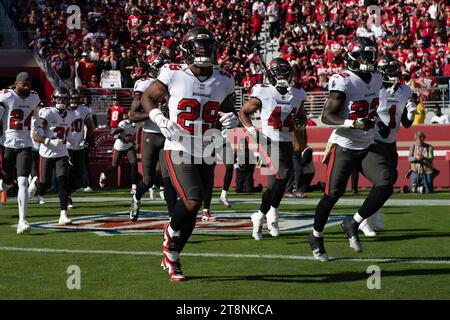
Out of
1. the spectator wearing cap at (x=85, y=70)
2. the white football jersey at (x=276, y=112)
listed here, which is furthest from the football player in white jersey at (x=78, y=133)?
the spectator wearing cap at (x=85, y=70)

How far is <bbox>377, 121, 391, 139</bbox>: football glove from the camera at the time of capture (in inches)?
377

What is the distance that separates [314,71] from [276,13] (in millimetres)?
3388

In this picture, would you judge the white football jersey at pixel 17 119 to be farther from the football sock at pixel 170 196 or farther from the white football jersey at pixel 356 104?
the white football jersey at pixel 356 104

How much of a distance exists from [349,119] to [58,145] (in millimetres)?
4648

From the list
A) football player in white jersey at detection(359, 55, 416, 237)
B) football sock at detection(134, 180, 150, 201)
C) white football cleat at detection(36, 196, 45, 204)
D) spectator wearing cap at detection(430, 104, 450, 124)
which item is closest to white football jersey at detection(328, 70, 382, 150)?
football player in white jersey at detection(359, 55, 416, 237)

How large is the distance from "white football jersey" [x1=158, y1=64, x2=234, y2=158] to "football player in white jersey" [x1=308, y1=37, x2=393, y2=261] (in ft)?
4.28

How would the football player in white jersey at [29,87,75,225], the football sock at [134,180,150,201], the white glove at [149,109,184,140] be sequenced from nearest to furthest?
the white glove at [149,109,184,140], the football sock at [134,180,150,201], the football player in white jersey at [29,87,75,225]

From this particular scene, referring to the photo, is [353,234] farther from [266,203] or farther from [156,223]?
[156,223]

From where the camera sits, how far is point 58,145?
11.9 metres

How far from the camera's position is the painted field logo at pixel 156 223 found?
1112cm

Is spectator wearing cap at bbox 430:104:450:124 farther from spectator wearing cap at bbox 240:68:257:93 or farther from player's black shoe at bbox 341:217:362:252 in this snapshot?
player's black shoe at bbox 341:217:362:252

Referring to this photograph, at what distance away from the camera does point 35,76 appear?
2630 centimetres
